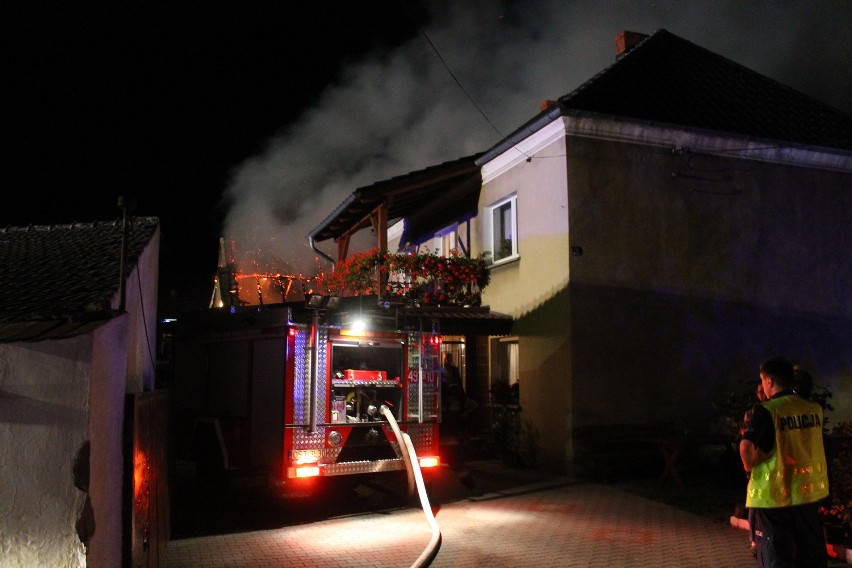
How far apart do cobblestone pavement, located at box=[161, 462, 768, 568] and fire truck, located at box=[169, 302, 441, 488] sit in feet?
2.48

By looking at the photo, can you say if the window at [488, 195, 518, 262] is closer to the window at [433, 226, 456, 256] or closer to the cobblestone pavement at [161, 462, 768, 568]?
the window at [433, 226, 456, 256]

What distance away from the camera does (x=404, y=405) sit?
29.9 feet

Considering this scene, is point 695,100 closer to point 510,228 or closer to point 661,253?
point 661,253

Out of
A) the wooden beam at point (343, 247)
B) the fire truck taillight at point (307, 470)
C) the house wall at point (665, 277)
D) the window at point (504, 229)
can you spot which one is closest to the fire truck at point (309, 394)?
the fire truck taillight at point (307, 470)

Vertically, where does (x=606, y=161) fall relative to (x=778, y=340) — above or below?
above

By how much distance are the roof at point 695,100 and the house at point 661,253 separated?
0.05m

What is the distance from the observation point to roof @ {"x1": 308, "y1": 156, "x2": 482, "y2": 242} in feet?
45.1

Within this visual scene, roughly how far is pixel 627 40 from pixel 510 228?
535cm

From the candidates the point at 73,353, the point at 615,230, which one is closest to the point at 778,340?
the point at 615,230

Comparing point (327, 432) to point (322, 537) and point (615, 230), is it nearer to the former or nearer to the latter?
point (322, 537)

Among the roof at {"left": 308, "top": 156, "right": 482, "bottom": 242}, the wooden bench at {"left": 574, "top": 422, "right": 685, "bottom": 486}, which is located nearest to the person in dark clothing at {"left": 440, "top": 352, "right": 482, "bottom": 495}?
the wooden bench at {"left": 574, "top": 422, "right": 685, "bottom": 486}

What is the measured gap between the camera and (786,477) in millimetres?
4305

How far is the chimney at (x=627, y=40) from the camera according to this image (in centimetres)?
1556

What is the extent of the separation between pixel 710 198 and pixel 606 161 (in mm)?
2185
